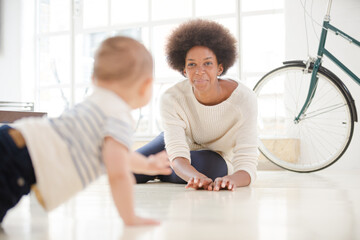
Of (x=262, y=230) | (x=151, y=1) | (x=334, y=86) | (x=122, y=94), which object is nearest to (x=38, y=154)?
(x=122, y=94)

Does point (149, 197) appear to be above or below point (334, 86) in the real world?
below

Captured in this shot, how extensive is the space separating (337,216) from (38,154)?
718 millimetres

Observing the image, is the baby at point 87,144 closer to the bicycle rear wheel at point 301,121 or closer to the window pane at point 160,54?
the bicycle rear wheel at point 301,121

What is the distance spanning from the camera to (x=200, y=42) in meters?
1.63

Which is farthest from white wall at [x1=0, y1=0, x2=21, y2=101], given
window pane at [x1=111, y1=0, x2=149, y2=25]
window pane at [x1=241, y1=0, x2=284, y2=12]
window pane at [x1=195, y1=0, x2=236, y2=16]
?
window pane at [x1=241, y1=0, x2=284, y2=12]

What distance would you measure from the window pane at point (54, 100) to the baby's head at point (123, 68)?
3.01 metres

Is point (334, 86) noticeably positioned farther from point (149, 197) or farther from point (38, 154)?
point (38, 154)

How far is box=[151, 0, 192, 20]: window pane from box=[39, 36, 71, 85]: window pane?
940 mm

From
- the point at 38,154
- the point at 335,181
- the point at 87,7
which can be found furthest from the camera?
→ the point at 87,7

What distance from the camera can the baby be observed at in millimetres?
740

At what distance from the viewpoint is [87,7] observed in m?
3.64

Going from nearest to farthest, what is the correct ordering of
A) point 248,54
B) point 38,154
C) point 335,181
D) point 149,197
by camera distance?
point 38,154 < point 149,197 < point 335,181 < point 248,54

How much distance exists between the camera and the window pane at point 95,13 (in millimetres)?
3564

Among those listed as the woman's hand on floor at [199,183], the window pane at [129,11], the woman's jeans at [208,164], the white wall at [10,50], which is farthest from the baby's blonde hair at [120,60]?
the white wall at [10,50]
